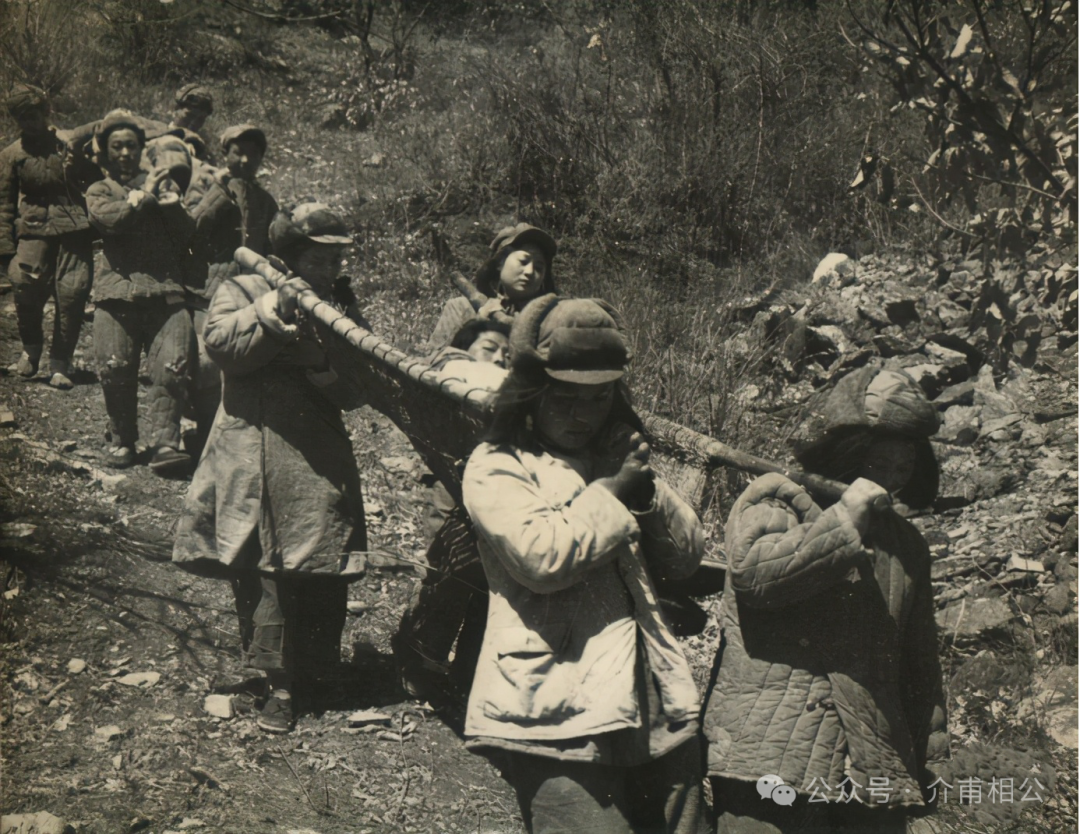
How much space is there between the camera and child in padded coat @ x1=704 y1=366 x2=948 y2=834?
3357 mm

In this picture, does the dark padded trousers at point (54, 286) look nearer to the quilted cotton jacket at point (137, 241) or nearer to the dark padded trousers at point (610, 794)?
the quilted cotton jacket at point (137, 241)

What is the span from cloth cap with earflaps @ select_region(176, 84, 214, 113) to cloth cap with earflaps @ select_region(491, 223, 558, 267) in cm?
218

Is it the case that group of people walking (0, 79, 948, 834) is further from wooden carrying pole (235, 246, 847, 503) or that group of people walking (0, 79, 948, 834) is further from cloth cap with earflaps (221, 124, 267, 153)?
cloth cap with earflaps (221, 124, 267, 153)

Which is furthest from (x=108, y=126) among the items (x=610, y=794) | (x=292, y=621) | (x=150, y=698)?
(x=610, y=794)

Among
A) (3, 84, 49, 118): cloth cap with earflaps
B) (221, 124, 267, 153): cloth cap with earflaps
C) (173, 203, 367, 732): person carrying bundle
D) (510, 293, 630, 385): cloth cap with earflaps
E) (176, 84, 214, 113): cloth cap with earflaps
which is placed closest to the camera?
(510, 293, 630, 385): cloth cap with earflaps

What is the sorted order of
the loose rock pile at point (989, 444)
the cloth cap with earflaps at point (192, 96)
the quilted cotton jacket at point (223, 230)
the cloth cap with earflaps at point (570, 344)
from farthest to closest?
the cloth cap with earflaps at point (192, 96), the quilted cotton jacket at point (223, 230), the loose rock pile at point (989, 444), the cloth cap with earflaps at point (570, 344)

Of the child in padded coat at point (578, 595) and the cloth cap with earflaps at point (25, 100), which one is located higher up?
the cloth cap with earflaps at point (25, 100)

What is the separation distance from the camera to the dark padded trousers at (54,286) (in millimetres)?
5613

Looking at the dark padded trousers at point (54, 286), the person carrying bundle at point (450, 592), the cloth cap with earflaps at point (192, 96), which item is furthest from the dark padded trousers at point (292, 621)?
the cloth cap with earflaps at point (192, 96)

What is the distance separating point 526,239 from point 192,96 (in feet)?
7.63

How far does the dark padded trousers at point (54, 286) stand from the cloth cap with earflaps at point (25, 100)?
1.77 ft

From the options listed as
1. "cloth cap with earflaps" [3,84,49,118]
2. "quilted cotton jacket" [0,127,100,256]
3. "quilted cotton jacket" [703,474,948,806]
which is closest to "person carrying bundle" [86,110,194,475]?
"quilted cotton jacket" [0,127,100,256]

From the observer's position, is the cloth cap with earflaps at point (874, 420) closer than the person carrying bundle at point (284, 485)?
Yes

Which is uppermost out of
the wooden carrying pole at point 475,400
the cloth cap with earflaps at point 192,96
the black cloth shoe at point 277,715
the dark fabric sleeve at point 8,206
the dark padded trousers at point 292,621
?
the cloth cap with earflaps at point 192,96
